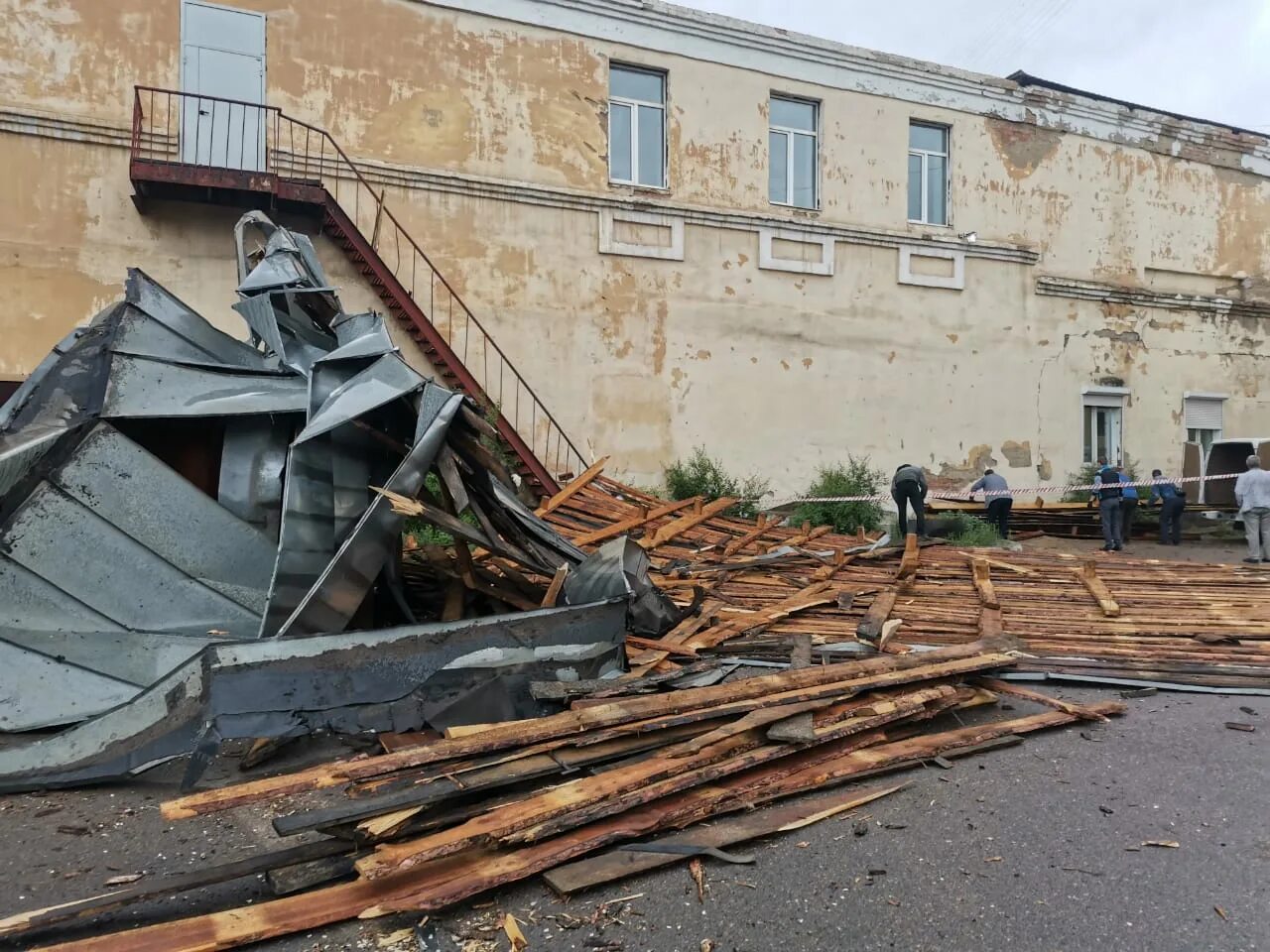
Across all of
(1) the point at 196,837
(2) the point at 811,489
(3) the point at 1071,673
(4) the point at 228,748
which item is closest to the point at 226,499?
(4) the point at 228,748

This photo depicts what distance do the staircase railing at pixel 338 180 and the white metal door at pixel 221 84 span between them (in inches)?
0.5

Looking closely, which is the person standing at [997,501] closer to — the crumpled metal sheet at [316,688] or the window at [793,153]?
the window at [793,153]

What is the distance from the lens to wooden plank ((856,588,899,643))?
5.48 m

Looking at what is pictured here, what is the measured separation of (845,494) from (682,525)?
559 centimetres

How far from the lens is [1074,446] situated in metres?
17.1

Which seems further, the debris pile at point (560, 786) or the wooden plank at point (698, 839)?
the wooden plank at point (698, 839)

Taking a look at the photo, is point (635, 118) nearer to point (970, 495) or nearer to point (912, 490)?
point (912, 490)

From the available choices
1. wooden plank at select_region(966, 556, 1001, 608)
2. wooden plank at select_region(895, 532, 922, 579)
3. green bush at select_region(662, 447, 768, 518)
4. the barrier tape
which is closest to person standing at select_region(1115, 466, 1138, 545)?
the barrier tape

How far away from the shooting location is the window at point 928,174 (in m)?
15.9

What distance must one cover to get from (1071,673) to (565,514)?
239 inches

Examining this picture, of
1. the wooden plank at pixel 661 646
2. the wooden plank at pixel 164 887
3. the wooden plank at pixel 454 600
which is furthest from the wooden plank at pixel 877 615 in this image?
the wooden plank at pixel 164 887

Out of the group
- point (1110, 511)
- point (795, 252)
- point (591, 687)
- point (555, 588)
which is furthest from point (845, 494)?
point (591, 687)

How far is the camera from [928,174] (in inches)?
633

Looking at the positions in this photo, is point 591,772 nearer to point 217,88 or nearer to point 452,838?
point 452,838
